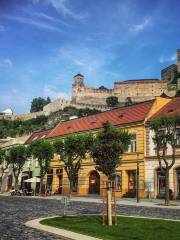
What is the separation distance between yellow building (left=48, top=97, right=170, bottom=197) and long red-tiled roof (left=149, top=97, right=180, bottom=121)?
74 centimetres

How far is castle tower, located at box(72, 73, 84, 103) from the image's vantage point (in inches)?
7190

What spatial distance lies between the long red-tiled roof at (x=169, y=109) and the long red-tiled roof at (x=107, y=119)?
1.39 meters

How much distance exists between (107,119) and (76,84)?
14352 cm

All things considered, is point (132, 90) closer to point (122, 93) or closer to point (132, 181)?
point (122, 93)

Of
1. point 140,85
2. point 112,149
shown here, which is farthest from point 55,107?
point 112,149

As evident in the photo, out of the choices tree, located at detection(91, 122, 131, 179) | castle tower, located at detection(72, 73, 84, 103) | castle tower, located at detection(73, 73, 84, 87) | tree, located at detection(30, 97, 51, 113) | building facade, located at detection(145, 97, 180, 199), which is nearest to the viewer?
tree, located at detection(91, 122, 131, 179)

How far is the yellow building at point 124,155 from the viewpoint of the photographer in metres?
39.2

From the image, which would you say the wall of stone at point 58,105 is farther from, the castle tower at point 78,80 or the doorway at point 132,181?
the doorway at point 132,181

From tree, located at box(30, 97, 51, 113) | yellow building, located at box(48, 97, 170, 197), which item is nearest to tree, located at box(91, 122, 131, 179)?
yellow building, located at box(48, 97, 170, 197)

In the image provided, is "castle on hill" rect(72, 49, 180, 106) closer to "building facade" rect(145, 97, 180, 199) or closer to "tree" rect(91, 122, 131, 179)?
"building facade" rect(145, 97, 180, 199)

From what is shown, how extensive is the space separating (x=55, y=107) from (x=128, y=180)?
422ft

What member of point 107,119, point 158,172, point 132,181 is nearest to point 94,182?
point 132,181

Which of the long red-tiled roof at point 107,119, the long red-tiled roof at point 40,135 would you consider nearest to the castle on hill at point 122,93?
the long red-tiled roof at point 40,135

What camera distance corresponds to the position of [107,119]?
4638 centimetres
